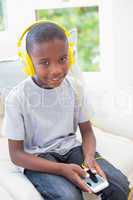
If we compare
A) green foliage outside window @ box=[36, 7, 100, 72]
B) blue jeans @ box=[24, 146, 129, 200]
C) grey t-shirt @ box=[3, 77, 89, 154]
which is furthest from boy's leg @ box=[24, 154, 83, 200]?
green foliage outside window @ box=[36, 7, 100, 72]

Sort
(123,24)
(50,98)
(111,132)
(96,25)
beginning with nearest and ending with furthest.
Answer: (50,98) < (111,132) < (123,24) < (96,25)

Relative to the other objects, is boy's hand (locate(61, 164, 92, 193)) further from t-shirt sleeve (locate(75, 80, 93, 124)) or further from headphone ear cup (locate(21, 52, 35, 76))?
headphone ear cup (locate(21, 52, 35, 76))

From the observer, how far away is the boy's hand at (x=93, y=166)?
111 cm

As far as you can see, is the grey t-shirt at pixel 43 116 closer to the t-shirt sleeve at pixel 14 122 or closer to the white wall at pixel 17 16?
the t-shirt sleeve at pixel 14 122

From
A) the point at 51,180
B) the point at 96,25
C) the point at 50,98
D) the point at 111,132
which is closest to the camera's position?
the point at 51,180

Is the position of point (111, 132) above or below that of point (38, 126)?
below

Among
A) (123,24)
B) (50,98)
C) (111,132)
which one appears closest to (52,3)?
(123,24)

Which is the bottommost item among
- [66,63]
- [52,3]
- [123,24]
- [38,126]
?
[38,126]

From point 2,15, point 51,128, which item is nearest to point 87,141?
point 51,128

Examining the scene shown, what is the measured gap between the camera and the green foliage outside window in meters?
2.03

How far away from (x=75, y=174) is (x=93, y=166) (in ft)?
0.29

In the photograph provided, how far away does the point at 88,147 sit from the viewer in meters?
1.22

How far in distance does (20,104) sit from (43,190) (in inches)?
11.3

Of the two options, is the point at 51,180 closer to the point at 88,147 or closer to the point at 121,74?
the point at 88,147
